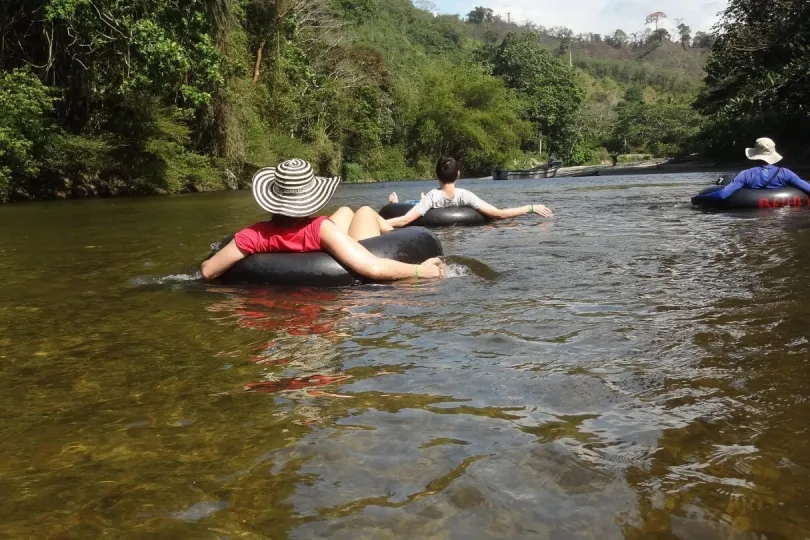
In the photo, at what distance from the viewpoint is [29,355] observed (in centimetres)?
355

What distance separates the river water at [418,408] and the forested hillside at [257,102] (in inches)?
→ 567

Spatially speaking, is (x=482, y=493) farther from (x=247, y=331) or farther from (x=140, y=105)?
(x=140, y=105)

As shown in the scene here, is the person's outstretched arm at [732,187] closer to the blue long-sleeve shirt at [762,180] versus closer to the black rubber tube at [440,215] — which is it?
the blue long-sleeve shirt at [762,180]

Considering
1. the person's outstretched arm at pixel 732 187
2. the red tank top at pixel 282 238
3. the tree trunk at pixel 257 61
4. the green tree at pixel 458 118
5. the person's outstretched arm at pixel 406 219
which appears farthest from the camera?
the green tree at pixel 458 118

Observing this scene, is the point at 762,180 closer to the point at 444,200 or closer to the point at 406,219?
the point at 444,200

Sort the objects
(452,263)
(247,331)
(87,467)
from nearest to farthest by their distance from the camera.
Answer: (87,467) < (247,331) < (452,263)

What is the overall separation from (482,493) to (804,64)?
2263cm

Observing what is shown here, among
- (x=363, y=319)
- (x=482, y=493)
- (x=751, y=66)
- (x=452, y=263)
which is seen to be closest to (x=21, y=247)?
(x=452, y=263)

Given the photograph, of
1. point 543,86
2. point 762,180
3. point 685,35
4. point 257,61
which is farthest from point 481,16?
point 762,180

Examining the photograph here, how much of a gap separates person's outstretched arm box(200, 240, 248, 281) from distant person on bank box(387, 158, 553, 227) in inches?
157

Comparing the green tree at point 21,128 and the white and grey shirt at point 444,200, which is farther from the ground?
the green tree at point 21,128

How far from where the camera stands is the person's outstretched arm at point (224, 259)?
5.28m

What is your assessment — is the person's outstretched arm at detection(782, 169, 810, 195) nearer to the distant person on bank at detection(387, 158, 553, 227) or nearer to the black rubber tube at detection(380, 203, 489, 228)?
the distant person on bank at detection(387, 158, 553, 227)

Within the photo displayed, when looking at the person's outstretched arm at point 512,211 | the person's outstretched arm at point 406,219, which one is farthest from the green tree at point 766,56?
the person's outstretched arm at point 406,219
